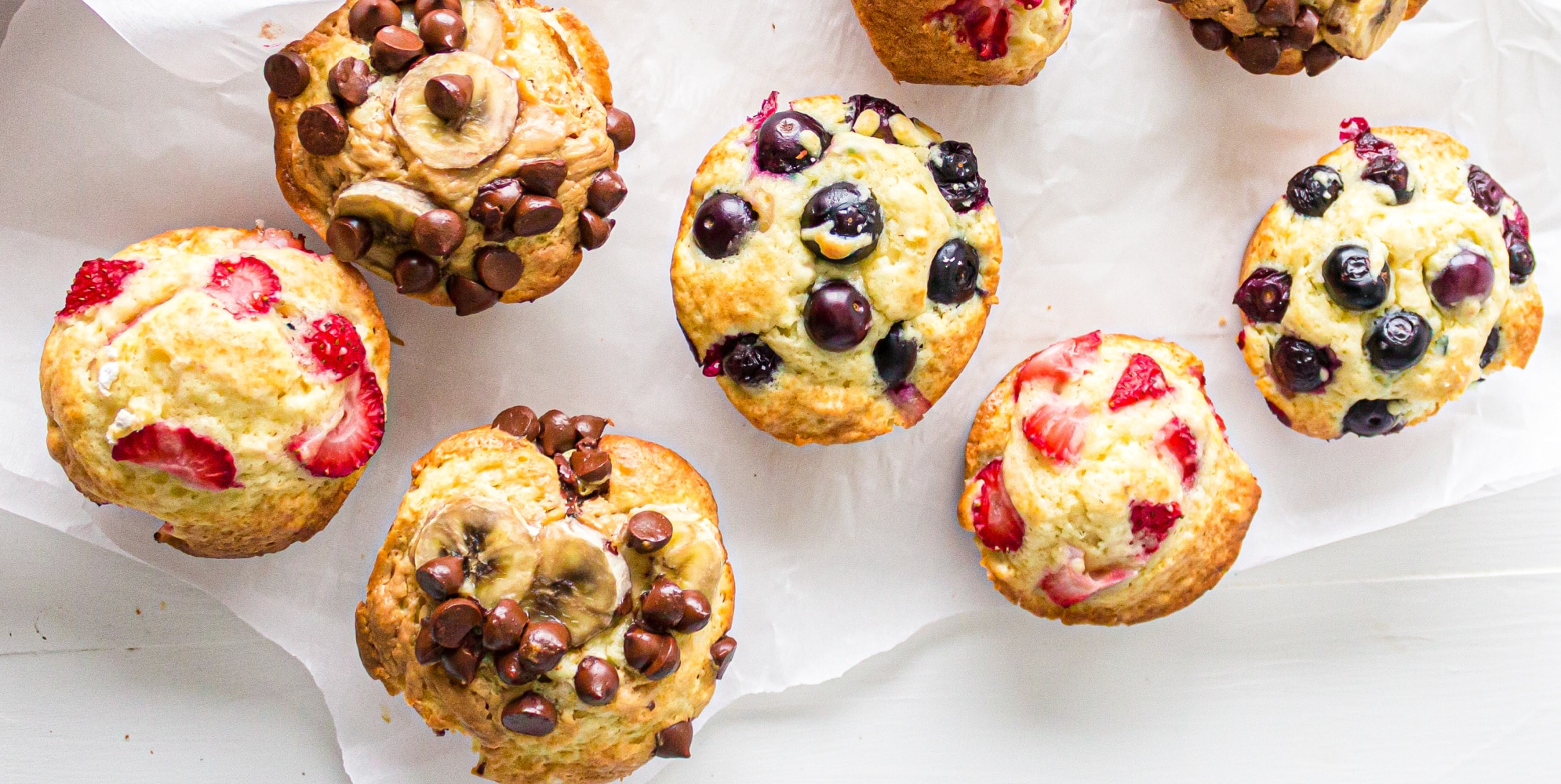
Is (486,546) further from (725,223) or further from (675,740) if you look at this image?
(725,223)

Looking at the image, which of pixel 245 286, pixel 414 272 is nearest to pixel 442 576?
pixel 414 272

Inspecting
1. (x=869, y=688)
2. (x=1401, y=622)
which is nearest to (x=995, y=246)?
(x=869, y=688)

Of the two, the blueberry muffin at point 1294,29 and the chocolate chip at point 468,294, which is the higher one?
the blueberry muffin at point 1294,29

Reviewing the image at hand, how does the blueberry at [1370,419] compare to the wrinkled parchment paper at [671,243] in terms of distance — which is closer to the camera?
the wrinkled parchment paper at [671,243]

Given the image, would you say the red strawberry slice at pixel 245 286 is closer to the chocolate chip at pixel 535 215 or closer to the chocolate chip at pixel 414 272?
the chocolate chip at pixel 414 272

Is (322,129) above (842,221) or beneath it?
above

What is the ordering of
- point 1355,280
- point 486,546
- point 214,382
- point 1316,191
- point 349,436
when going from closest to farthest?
point 214,382 < point 486,546 < point 349,436 < point 1355,280 < point 1316,191

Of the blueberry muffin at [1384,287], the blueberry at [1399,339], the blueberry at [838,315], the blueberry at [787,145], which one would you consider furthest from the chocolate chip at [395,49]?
the blueberry at [1399,339]
